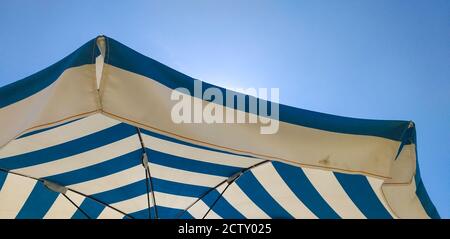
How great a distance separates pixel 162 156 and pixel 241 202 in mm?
766

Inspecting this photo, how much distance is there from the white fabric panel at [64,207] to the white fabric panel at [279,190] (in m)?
1.36

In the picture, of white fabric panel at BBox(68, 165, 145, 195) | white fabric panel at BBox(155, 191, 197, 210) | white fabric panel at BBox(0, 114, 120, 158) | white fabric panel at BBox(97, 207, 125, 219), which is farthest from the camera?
white fabric panel at BBox(97, 207, 125, 219)

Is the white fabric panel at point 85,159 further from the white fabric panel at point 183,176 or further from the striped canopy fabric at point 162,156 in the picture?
the white fabric panel at point 183,176

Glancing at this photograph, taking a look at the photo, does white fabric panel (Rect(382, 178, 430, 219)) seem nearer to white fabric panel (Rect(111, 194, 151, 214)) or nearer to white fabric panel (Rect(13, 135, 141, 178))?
white fabric panel (Rect(13, 135, 141, 178))

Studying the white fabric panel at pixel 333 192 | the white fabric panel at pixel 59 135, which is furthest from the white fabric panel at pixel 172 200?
the white fabric panel at pixel 333 192

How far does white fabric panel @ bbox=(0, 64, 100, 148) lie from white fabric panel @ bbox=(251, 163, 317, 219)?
1.33m

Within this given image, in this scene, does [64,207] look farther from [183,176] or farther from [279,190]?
[279,190]

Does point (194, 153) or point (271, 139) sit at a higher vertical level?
point (194, 153)

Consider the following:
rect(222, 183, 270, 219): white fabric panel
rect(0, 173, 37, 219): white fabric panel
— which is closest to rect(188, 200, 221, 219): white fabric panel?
rect(222, 183, 270, 219): white fabric panel

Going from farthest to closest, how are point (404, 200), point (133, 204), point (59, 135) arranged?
point (133, 204), point (59, 135), point (404, 200)

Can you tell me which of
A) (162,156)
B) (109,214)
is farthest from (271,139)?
(109,214)

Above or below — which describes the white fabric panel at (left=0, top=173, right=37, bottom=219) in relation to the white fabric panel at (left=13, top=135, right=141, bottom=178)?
below

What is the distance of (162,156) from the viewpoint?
237 cm

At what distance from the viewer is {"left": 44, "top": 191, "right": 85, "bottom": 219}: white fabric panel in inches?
107
